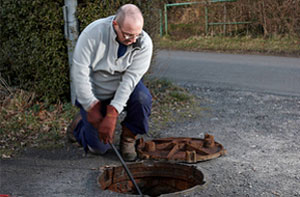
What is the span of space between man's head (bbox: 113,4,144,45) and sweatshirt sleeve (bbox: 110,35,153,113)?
1.00 feet

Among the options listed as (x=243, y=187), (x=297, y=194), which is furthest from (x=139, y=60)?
(x=297, y=194)

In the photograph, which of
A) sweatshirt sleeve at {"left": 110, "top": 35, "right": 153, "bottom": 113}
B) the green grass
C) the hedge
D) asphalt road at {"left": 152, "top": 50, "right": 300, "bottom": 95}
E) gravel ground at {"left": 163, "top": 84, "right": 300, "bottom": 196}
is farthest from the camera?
the green grass

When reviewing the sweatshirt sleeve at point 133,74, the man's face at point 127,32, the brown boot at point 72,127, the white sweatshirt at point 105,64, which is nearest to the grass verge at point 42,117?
the brown boot at point 72,127

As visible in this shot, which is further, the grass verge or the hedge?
the hedge

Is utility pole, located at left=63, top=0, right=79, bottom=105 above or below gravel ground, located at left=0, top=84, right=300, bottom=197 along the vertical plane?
above

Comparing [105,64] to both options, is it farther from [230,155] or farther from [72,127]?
[230,155]

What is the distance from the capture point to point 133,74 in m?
4.06

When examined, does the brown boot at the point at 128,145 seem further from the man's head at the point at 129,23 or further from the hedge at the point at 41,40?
the hedge at the point at 41,40

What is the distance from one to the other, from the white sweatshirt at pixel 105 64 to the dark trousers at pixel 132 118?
0.79 feet

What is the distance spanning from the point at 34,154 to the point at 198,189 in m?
1.94

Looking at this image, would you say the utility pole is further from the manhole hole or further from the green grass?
the green grass

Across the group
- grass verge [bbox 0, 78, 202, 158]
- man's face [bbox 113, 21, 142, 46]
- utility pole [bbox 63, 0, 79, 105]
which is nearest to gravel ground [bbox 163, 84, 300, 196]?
grass verge [bbox 0, 78, 202, 158]

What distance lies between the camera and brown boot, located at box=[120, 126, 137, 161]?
14.8 ft

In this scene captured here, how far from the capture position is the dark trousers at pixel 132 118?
14.3ft
